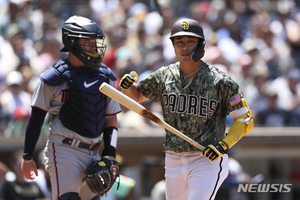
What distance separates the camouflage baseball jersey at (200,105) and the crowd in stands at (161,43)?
420 centimetres

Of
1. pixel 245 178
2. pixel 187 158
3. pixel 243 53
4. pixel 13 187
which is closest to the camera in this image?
pixel 187 158

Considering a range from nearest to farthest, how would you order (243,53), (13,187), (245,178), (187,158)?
1. (187,158)
2. (13,187)
3. (245,178)
4. (243,53)

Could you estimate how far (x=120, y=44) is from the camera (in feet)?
39.2

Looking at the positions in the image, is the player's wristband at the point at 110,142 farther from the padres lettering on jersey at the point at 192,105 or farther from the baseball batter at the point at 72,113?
the padres lettering on jersey at the point at 192,105

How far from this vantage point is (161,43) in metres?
11.9

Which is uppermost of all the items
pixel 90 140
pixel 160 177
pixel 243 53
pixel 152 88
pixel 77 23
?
pixel 77 23

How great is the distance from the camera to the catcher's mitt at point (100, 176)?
17.3 feet

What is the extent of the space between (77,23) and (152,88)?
37.0 inches

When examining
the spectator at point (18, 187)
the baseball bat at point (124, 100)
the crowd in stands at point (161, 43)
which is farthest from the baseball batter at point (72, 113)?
the crowd in stands at point (161, 43)

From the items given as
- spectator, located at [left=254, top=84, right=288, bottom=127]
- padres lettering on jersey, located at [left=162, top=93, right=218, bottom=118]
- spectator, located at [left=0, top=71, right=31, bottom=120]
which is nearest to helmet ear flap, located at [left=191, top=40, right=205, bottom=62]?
padres lettering on jersey, located at [left=162, top=93, right=218, bottom=118]

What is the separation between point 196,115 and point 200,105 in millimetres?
95

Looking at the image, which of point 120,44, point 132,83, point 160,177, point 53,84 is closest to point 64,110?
point 53,84

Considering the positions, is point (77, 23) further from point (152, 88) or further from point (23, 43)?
point (23, 43)

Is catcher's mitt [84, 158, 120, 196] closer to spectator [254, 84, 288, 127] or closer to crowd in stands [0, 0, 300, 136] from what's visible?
crowd in stands [0, 0, 300, 136]
